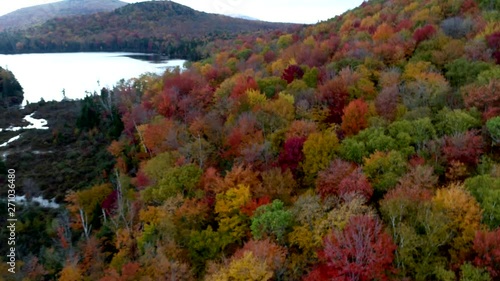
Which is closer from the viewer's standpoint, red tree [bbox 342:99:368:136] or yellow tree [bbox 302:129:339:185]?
yellow tree [bbox 302:129:339:185]

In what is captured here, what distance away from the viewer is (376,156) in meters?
31.2

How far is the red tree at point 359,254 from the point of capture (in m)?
21.3

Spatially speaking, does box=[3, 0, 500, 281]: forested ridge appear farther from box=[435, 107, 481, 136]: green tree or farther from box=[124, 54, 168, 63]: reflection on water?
box=[124, 54, 168, 63]: reflection on water

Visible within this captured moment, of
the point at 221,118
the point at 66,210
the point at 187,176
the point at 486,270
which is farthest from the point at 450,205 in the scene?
the point at 66,210

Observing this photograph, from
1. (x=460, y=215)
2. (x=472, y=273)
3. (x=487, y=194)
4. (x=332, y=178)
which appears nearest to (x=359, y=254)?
(x=472, y=273)

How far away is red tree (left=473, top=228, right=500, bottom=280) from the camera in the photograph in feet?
67.5

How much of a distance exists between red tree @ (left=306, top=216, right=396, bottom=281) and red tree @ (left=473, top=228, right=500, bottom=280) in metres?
4.29

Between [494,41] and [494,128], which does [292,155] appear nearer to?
[494,128]

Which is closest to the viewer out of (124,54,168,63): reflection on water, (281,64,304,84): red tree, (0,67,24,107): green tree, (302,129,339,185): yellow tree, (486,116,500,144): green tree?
(486,116,500,144): green tree

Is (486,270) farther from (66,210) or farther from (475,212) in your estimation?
(66,210)

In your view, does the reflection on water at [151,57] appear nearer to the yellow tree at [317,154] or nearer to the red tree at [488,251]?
the yellow tree at [317,154]

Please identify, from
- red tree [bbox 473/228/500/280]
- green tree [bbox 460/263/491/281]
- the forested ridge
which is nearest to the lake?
the forested ridge

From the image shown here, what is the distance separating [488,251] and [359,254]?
6.77 meters

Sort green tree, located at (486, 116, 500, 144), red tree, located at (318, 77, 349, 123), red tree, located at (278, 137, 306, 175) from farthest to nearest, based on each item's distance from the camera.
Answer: red tree, located at (318, 77, 349, 123) < red tree, located at (278, 137, 306, 175) < green tree, located at (486, 116, 500, 144)
